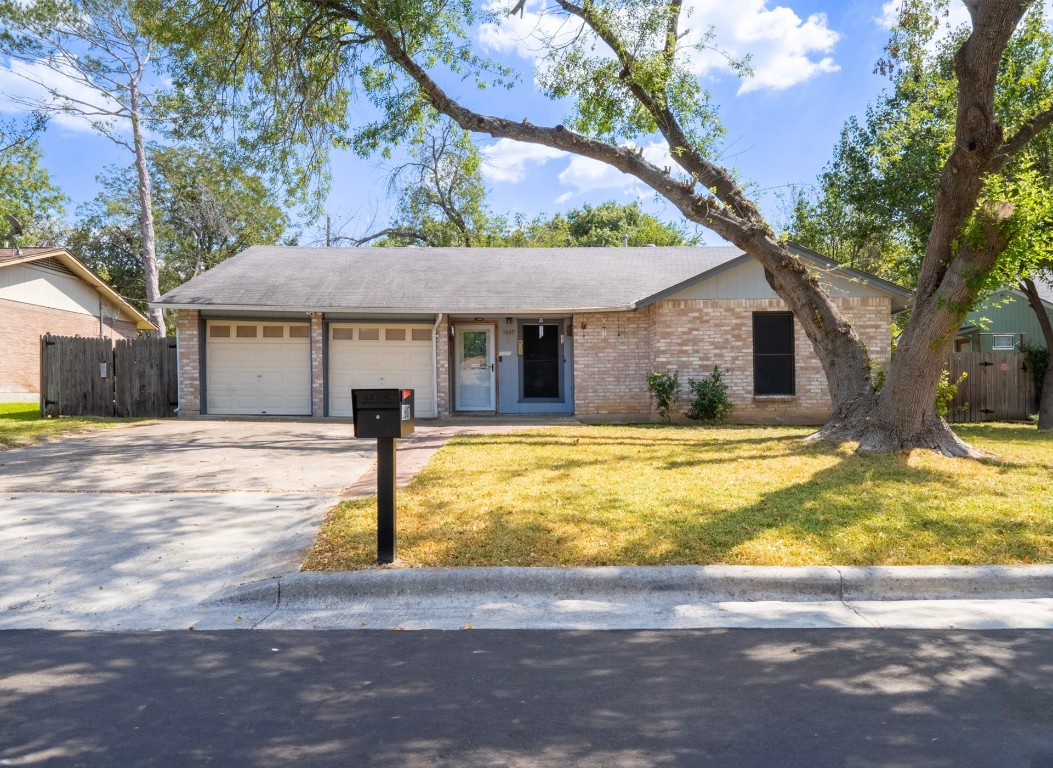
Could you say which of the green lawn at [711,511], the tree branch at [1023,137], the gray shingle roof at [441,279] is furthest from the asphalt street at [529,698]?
the gray shingle roof at [441,279]

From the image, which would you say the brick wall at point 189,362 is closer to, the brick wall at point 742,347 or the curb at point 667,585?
the brick wall at point 742,347

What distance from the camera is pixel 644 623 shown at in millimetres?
4457

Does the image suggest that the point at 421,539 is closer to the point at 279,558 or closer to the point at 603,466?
the point at 279,558

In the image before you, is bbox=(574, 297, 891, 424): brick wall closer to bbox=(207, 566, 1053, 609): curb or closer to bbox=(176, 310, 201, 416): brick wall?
bbox=(176, 310, 201, 416): brick wall

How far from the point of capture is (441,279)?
1795 centimetres

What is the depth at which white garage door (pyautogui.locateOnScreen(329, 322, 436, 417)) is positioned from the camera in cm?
1692

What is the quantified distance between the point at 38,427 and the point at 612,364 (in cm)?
1150

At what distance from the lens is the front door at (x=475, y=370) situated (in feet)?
57.6

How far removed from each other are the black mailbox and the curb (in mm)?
1002

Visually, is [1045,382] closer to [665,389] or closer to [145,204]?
[665,389]

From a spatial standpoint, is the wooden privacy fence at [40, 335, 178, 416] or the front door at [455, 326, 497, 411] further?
the front door at [455, 326, 497, 411]

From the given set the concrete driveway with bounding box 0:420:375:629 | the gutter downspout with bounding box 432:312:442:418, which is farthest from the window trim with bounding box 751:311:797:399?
the concrete driveway with bounding box 0:420:375:629

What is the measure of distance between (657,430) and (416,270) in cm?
811

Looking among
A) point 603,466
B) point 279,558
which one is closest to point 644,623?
point 279,558
